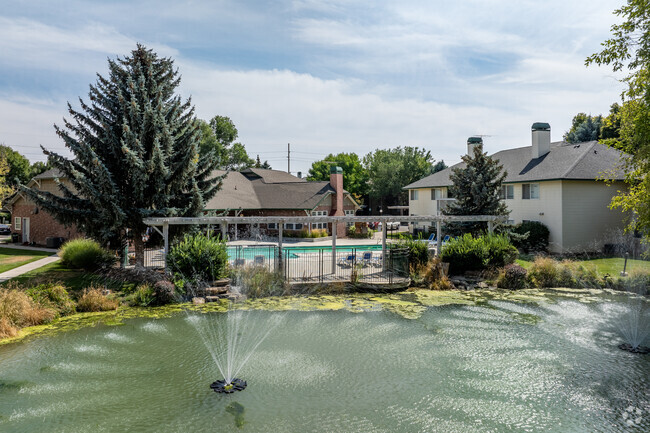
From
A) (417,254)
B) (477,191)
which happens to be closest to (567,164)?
(477,191)

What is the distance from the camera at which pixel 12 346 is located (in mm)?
12000

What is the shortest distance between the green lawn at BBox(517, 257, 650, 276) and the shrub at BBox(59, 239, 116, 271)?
20.7 m

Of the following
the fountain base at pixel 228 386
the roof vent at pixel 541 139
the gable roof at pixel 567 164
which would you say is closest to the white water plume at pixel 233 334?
the fountain base at pixel 228 386

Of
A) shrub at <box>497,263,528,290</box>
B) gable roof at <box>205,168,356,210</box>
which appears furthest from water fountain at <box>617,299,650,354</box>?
gable roof at <box>205,168,356,210</box>

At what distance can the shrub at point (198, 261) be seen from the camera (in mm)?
17750

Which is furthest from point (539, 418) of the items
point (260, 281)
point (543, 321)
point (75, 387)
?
point (260, 281)

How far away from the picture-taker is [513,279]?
1986 cm

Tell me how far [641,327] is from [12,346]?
62.1 feet

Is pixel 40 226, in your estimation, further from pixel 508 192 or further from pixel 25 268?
pixel 508 192

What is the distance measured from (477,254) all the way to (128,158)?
1629 centimetres

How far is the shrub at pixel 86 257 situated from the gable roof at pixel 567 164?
72.1 feet

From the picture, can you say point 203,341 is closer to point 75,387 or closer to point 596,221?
point 75,387

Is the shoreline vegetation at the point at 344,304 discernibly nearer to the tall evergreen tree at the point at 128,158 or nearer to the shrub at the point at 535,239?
the tall evergreen tree at the point at 128,158

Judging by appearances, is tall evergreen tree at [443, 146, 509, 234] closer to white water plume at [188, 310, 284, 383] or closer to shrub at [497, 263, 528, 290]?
shrub at [497, 263, 528, 290]
